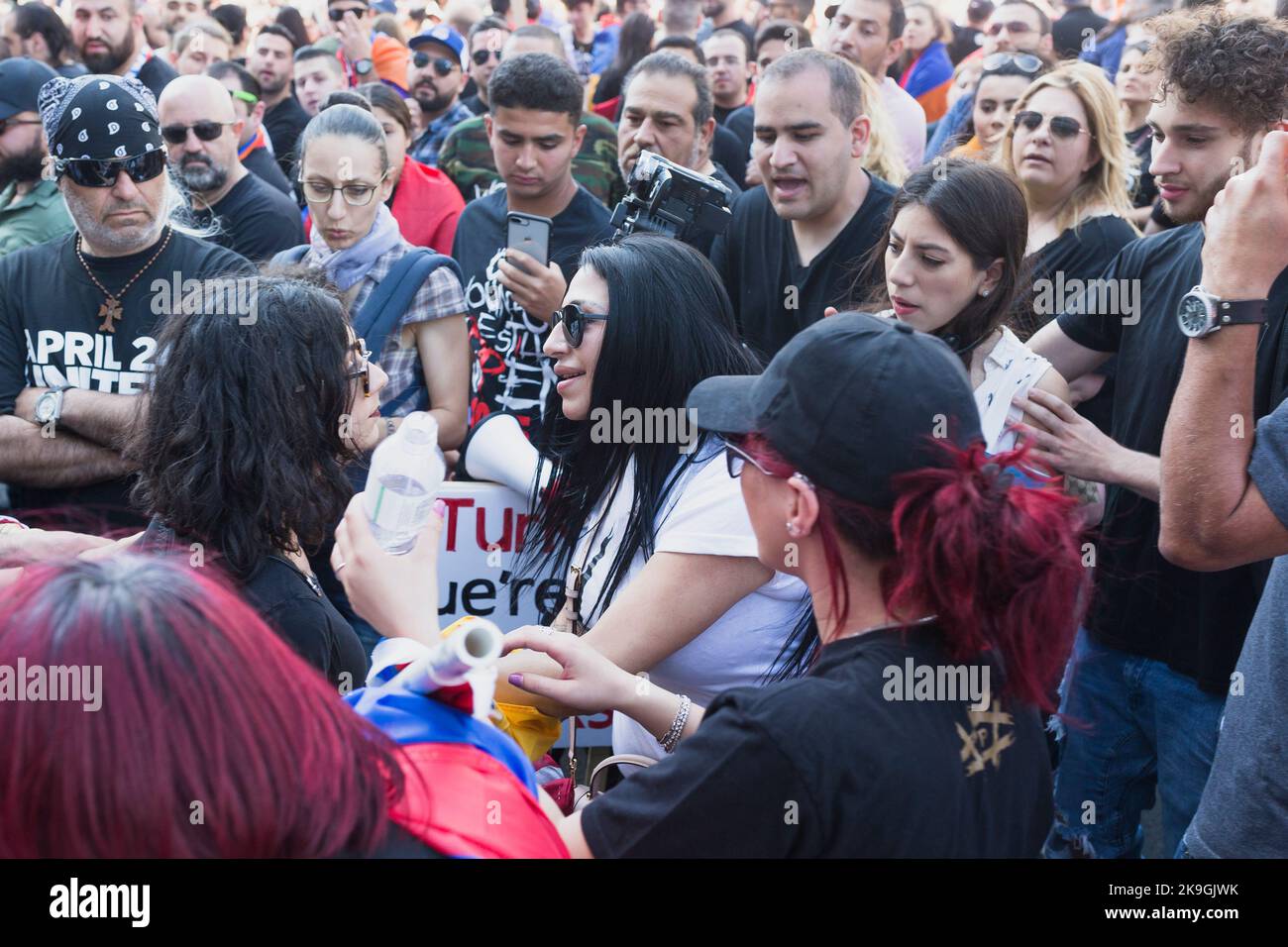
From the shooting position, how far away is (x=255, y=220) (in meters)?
4.93

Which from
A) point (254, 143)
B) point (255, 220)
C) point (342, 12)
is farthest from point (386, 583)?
point (342, 12)

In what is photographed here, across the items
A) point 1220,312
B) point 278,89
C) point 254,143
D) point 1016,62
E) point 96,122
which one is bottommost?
point 1220,312

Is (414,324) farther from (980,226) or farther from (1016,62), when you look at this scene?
(1016,62)

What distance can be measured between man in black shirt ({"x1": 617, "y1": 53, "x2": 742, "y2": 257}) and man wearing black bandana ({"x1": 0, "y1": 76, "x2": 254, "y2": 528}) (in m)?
2.04

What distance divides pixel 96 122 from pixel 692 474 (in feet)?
6.85

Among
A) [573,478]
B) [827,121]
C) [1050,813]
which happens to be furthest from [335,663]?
[827,121]

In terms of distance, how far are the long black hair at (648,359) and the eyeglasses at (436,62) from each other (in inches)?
200

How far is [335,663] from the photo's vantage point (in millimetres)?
2037

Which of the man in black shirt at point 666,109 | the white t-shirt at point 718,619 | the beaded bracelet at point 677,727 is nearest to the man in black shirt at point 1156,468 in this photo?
the white t-shirt at point 718,619

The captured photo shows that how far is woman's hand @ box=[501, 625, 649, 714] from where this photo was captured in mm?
1901

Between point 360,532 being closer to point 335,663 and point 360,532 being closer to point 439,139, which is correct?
point 335,663

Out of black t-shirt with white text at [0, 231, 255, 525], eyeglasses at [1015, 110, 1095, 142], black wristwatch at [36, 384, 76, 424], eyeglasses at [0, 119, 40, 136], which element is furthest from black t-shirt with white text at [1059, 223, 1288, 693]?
eyeglasses at [0, 119, 40, 136]

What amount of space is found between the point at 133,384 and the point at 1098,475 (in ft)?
7.94

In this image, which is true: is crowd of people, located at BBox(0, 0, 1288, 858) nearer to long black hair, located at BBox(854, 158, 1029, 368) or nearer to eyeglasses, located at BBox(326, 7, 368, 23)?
long black hair, located at BBox(854, 158, 1029, 368)
